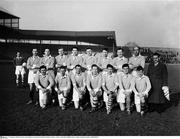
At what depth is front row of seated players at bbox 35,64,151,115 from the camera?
3967 millimetres

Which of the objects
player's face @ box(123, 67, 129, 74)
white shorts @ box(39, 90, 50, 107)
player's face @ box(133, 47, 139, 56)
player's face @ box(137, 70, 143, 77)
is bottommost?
white shorts @ box(39, 90, 50, 107)

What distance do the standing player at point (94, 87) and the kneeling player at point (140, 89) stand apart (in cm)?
63

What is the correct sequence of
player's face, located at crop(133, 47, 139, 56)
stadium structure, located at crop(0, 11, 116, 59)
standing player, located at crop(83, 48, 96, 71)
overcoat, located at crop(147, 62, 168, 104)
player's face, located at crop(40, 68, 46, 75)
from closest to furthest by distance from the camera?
overcoat, located at crop(147, 62, 168, 104) → player's face, located at crop(40, 68, 46, 75) → player's face, located at crop(133, 47, 139, 56) → standing player, located at crop(83, 48, 96, 71) → stadium structure, located at crop(0, 11, 116, 59)

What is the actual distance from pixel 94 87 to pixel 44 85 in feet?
3.21

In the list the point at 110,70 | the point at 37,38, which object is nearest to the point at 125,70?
the point at 110,70

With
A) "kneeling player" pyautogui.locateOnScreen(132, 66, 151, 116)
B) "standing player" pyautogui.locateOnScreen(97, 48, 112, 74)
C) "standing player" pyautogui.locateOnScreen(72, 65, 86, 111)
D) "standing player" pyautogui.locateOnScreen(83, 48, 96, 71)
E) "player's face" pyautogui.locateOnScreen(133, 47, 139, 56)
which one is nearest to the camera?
"kneeling player" pyautogui.locateOnScreen(132, 66, 151, 116)

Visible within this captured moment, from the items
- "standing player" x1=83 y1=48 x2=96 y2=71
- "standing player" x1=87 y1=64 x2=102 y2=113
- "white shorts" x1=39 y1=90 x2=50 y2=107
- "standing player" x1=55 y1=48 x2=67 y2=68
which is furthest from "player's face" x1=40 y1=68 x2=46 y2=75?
"standing player" x1=83 y1=48 x2=96 y2=71

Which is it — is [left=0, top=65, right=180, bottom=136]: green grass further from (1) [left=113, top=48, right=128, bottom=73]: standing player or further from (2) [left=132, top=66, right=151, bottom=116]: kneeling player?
(1) [left=113, top=48, right=128, bottom=73]: standing player

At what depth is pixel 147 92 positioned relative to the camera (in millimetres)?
3916

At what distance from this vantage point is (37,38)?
14875 millimetres

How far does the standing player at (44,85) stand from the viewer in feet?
13.6

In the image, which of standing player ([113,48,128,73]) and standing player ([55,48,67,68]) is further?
standing player ([55,48,67,68])

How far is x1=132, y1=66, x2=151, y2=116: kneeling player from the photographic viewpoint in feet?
12.8

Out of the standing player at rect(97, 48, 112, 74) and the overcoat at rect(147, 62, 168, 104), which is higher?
the standing player at rect(97, 48, 112, 74)
